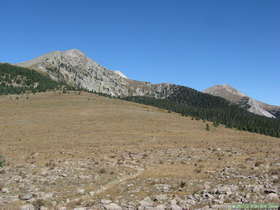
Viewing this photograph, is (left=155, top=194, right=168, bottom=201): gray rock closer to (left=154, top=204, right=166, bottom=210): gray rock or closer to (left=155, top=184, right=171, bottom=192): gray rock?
(left=154, top=204, right=166, bottom=210): gray rock

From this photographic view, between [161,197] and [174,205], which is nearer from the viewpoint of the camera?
[174,205]

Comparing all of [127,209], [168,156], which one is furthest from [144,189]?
[168,156]

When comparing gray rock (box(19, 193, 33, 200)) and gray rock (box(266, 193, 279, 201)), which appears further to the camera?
Answer: gray rock (box(19, 193, 33, 200))

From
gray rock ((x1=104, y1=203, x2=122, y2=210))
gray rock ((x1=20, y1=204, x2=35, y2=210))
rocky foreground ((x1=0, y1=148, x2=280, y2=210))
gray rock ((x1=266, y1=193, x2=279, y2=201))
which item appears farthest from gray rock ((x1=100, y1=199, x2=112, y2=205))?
gray rock ((x1=266, y1=193, x2=279, y2=201))

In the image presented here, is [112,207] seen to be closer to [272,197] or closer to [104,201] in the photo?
[104,201]

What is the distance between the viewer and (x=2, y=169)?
59.6 feet

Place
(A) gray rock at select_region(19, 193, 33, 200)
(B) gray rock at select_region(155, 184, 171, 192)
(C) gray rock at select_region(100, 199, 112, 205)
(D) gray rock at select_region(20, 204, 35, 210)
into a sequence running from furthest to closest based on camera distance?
(B) gray rock at select_region(155, 184, 171, 192)
(A) gray rock at select_region(19, 193, 33, 200)
(C) gray rock at select_region(100, 199, 112, 205)
(D) gray rock at select_region(20, 204, 35, 210)

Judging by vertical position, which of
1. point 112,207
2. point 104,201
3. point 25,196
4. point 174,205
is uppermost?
point 174,205

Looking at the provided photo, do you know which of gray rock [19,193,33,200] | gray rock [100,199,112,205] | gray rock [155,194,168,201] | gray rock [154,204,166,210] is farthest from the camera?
gray rock [19,193,33,200]

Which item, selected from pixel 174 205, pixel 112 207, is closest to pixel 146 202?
pixel 174 205

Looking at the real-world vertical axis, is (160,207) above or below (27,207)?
above

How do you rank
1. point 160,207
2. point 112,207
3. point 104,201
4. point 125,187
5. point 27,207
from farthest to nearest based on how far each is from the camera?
point 125,187
point 104,201
point 27,207
point 112,207
point 160,207

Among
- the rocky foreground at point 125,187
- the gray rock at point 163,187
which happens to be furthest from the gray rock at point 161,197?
the gray rock at point 163,187

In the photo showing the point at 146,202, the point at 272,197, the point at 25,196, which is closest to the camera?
the point at 272,197
